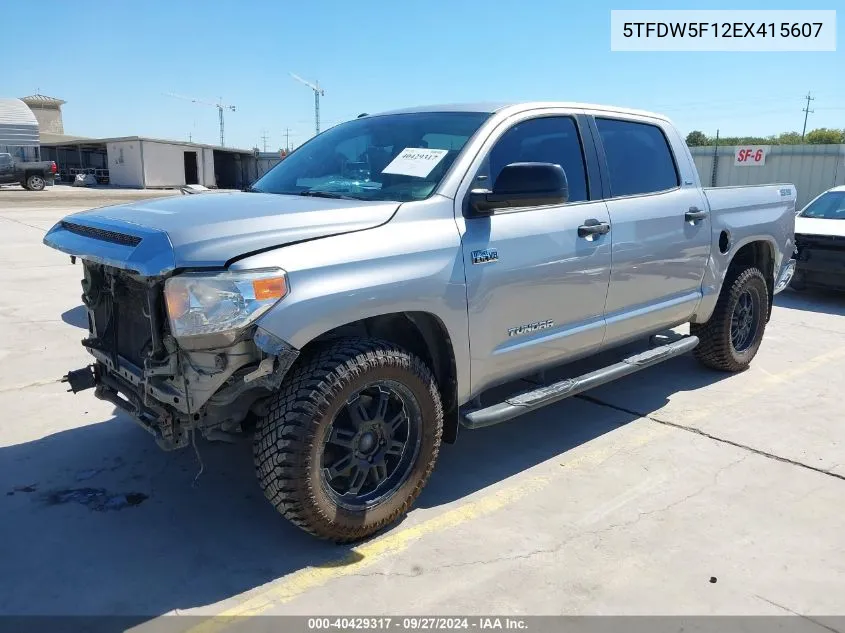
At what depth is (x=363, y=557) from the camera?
3.12 metres

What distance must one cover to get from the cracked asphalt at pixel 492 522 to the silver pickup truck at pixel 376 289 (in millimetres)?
360

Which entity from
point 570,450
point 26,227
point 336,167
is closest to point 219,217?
point 336,167

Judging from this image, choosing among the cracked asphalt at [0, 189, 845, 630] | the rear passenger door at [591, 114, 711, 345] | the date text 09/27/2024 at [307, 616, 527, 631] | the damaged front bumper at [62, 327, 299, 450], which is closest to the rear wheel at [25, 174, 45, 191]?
the cracked asphalt at [0, 189, 845, 630]

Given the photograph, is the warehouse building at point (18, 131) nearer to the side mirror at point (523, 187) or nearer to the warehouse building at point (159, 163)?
the warehouse building at point (159, 163)

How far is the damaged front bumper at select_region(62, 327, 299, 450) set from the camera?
2.73 meters

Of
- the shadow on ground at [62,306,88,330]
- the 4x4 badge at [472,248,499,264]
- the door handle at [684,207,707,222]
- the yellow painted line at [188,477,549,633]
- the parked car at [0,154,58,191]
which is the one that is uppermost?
the parked car at [0,154,58,191]

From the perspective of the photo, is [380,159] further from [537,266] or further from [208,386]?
[208,386]

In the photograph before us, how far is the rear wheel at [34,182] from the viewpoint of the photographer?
35531mm

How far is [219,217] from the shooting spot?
9.62 ft

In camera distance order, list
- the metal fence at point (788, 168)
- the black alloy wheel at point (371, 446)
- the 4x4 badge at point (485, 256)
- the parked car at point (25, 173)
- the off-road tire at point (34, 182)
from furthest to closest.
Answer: the off-road tire at point (34, 182), the parked car at point (25, 173), the metal fence at point (788, 168), the 4x4 badge at point (485, 256), the black alloy wheel at point (371, 446)

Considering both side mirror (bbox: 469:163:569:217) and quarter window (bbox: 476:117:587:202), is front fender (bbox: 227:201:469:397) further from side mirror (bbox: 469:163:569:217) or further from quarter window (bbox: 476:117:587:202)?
quarter window (bbox: 476:117:587:202)

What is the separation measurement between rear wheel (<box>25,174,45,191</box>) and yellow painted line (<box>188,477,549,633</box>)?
1527 inches

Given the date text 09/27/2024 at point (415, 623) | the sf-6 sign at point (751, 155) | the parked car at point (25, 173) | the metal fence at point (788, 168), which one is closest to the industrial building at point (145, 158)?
the parked car at point (25, 173)

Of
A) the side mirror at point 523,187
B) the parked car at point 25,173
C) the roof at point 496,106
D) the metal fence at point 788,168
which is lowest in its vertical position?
the side mirror at point 523,187
